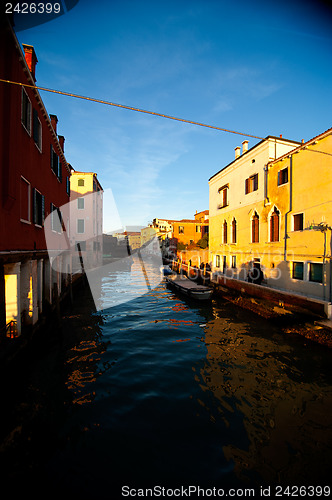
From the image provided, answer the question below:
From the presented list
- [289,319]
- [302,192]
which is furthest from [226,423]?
[302,192]

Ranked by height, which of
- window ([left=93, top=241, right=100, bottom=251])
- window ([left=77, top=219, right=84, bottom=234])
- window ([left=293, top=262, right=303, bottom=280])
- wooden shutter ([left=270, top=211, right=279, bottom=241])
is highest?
window ([left=77, top=219, right=84, bottom=234])

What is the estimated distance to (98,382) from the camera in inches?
273

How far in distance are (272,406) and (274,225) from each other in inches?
484

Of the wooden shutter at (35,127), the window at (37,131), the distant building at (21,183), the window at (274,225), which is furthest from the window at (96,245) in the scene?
the wooden shutter at (35,127)

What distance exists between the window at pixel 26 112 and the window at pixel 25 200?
6.57 ft

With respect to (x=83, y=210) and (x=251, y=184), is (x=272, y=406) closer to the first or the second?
(x=251, y=184)

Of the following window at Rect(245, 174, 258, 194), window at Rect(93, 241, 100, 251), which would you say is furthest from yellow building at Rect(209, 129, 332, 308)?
window at Rect(93, 241, 100, 251)

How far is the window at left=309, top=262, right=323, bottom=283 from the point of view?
12253mm

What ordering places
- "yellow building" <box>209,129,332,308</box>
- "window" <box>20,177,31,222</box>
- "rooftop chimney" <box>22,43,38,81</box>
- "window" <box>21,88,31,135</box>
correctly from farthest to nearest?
"yellow building" <box>209,129,332,308</box> < "rooftop chimney" <box>22,43,38,81</box> < "window" <box>21,88,31,135</box> < "window" <box>20,177,31,222</box>

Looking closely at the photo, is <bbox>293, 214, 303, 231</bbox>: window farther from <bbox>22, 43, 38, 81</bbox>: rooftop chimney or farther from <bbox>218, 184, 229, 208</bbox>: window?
<bbox>22, 43, 38, 81</bbox>: rooftop chimney

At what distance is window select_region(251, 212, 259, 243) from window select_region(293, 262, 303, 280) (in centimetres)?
410

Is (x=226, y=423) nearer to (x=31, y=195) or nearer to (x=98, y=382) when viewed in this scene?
(x=98, y=382)

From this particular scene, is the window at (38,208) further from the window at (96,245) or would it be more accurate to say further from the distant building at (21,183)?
the window at (96,245)

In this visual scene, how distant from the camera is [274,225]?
52.1 ft
